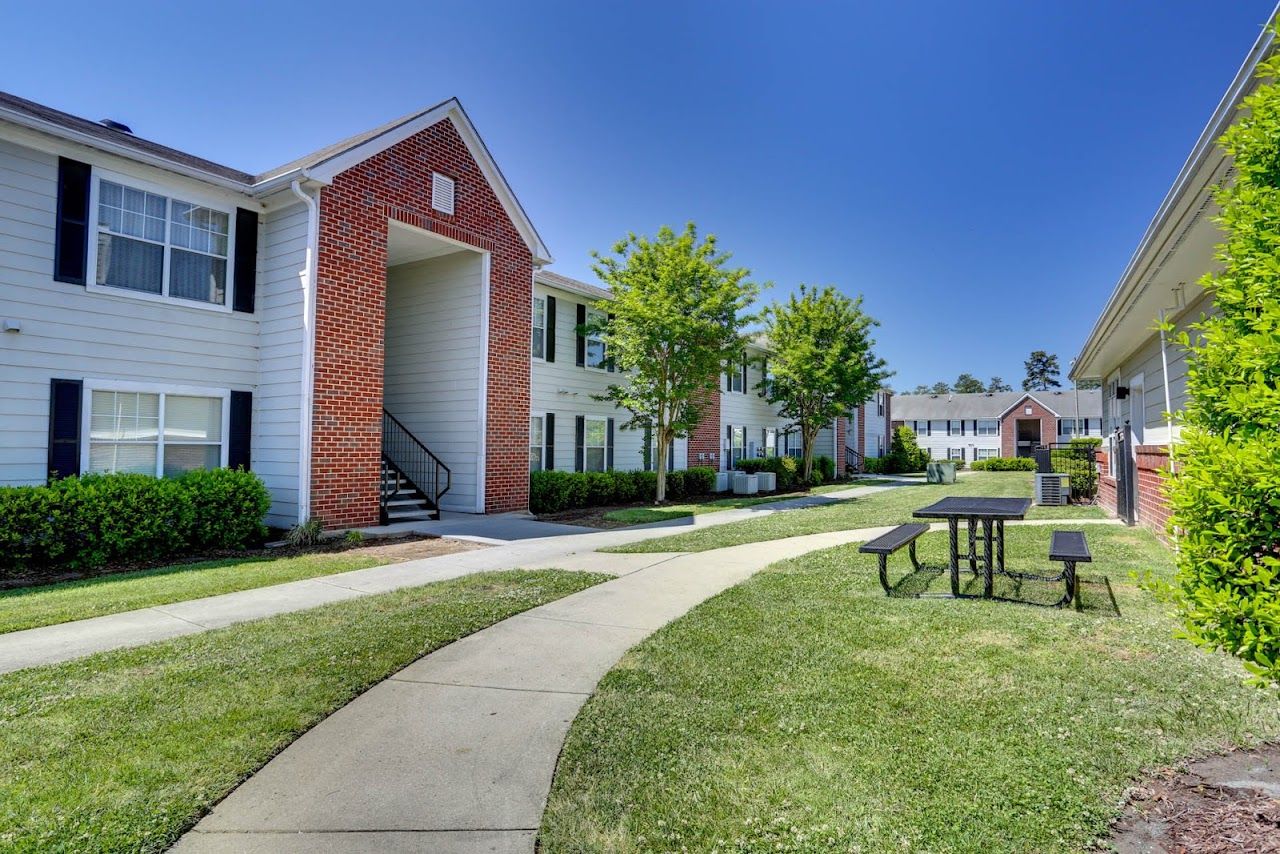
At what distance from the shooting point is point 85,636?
16.4 feet

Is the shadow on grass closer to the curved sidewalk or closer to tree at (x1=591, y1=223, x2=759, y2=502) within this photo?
the curved sidewalk

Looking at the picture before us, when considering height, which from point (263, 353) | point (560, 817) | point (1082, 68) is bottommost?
point (560, 817)

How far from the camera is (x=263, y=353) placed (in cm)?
1075

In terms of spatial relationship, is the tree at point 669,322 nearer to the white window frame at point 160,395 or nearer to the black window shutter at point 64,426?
the white window frame at point 160,395

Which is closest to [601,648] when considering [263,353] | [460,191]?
[263,353]

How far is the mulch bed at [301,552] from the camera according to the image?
7430 mm

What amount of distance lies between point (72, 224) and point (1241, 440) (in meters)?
12.1

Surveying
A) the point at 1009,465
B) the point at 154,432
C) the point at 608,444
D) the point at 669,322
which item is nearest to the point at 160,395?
the point at 154,432

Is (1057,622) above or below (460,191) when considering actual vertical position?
below

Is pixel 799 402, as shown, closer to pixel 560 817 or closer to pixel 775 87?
pixel 775 87

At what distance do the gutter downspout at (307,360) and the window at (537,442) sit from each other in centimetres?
622

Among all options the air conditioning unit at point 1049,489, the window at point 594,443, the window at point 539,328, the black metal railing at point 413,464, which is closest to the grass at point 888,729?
the black metal railing at point 413,464

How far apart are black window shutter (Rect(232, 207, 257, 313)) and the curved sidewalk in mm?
8331

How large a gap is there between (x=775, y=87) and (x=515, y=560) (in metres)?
11.8
